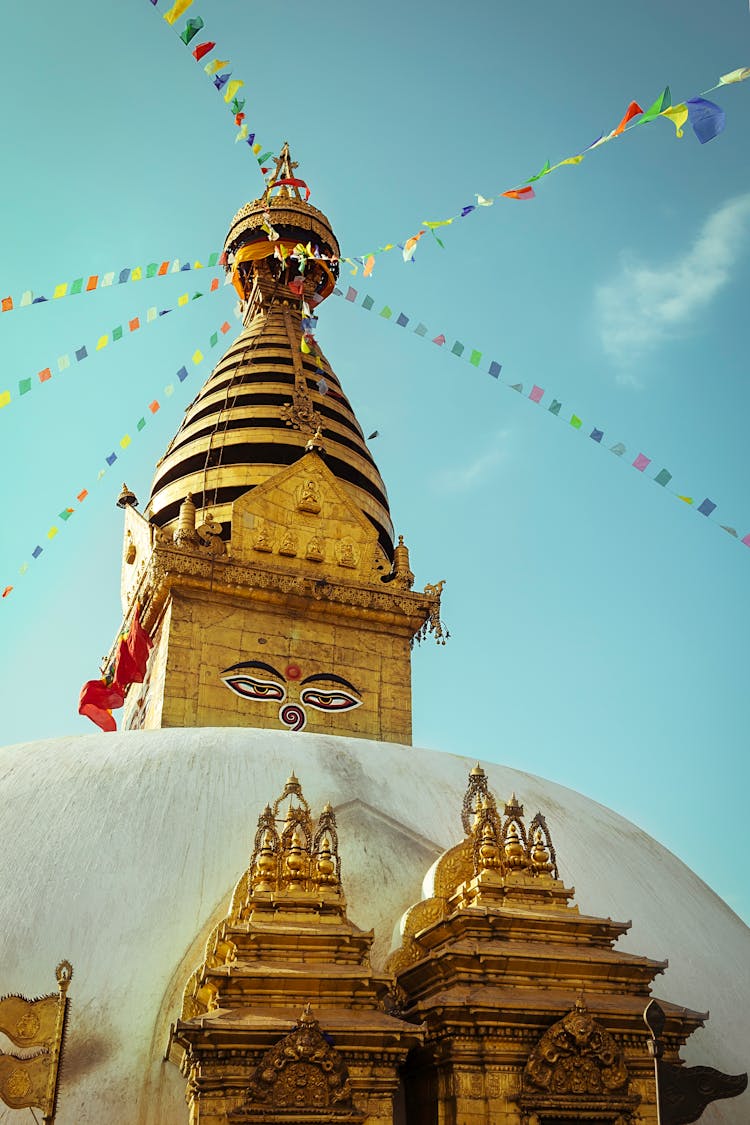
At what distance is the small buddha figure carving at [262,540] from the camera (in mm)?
14109

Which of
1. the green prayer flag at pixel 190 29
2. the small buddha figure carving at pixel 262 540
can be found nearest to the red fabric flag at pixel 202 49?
the green prayer flag at pixel 190 29

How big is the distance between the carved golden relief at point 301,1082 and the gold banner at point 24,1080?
1.29m

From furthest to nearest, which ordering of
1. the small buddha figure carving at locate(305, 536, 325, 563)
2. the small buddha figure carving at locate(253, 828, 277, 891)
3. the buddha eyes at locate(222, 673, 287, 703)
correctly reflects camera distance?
the small buddha figure carving at locate(305, 536, 325, 563)
the buddha eyes at locate(222, 673, 287, 703)
the small buddha figure carving at locate(253, 828, 277, 891)

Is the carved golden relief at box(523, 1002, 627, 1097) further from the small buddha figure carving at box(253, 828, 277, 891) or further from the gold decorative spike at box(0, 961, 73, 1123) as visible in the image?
the gold decorative spike at box(0, 961, 73, 1123)

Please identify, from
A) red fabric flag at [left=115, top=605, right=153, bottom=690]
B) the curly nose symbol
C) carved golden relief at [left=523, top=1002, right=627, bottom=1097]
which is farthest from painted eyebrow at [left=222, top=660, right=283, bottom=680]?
carved golden relief at [left=523, top=1002, right=627, bottom=1097]

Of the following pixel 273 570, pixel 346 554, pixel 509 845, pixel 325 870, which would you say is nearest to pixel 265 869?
pixel 325 870

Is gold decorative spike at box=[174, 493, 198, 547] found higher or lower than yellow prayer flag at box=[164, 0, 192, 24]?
lower

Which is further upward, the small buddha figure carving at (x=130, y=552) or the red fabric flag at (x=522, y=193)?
the small buddha figure carving at (x=130, y=552)

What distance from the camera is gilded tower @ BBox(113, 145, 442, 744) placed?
43.7 ft

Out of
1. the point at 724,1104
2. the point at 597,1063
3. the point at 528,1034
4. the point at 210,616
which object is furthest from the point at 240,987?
the point at 210,616

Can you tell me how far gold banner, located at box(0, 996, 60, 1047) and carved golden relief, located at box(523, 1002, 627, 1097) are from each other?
281 centimetres

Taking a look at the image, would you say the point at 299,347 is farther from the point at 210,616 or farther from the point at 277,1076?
the point at 277,1076

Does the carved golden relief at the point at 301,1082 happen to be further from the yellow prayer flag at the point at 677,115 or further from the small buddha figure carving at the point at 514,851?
the yellow prayer flag at the point at 677,115

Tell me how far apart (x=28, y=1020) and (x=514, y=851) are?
3.15 meters
